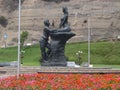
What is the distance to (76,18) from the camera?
366ft

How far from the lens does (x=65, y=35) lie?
133 ft

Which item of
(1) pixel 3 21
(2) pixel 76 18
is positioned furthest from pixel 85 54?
(1) pixel 3 21

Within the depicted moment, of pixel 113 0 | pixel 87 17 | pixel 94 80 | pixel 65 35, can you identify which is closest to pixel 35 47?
pixel 87 17

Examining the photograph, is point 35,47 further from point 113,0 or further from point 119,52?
point 113,0

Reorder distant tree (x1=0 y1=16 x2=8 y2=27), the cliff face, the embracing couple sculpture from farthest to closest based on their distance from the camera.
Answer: distant tree (x1=0 y1=16 x2=8 y2=27)
the cliff face
the embracing couple sculpture

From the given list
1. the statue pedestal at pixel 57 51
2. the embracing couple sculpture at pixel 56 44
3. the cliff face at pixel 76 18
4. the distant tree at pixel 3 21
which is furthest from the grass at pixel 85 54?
the distant tree at pixel 3 21

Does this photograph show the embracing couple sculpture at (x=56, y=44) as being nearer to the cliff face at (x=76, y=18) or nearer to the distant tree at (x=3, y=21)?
the cliff face at (x=76, y=18)

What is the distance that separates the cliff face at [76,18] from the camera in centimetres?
10625

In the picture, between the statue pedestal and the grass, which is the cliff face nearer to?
the grass

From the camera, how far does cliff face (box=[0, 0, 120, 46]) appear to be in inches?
4183

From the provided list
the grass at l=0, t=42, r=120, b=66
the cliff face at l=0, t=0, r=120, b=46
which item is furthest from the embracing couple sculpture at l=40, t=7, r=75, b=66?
the cliff face at l=0, t=0, r=120, b=46

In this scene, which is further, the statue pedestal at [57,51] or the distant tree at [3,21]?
the distant tree at [3,21]

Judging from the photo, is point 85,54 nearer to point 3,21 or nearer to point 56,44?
point 56,44

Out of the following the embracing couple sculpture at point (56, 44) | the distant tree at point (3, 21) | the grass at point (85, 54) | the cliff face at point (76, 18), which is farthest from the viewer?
the distant tree at point (3, 21)
